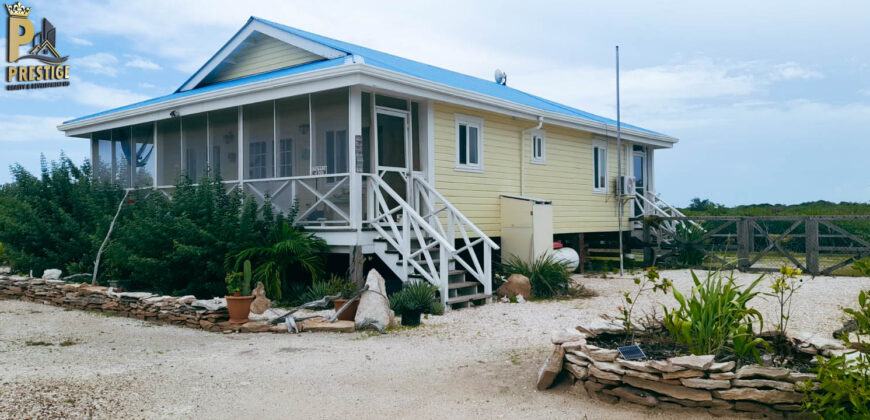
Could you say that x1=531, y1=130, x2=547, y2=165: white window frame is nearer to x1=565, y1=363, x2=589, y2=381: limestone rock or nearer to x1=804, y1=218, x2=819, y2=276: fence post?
x1=804, y1=218, x2=819, y2=276: fence post

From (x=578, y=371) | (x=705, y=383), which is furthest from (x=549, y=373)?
(x=705, y=383)

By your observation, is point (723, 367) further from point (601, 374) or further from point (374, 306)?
point (374, 306)

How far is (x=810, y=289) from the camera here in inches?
467

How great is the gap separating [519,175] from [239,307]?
23.3 feet

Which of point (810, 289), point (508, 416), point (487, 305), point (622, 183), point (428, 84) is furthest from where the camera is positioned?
point (622, 183)

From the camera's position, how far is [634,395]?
5055mm

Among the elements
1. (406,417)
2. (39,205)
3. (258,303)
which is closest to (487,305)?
(258,303)

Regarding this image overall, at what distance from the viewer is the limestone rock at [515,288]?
10.9 m

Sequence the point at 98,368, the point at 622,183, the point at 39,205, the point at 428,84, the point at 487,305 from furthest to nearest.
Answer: the point at 622,183 → the point at 39,205 → the point at 428,84 → the point at 487,305 → the point at 98,368

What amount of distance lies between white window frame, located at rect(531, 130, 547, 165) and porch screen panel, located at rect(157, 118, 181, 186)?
292 inches

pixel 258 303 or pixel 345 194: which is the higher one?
pixel 345 194

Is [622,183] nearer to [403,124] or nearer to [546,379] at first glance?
[403,124]

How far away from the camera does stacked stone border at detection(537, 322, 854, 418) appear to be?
4.72m

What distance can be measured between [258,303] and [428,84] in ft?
14.7
